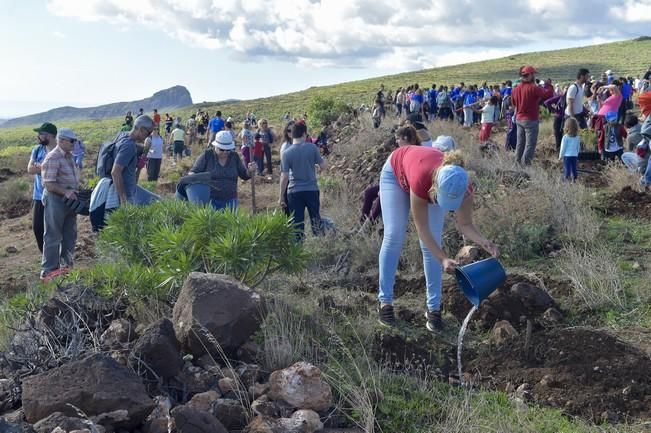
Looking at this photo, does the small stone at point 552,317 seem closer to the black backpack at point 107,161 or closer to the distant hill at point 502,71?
the black backpack at point 107,161

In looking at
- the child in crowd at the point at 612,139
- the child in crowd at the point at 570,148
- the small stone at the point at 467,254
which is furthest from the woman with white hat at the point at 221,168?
the child in crowd at the point at 612,139

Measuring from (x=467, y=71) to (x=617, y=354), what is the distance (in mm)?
68502

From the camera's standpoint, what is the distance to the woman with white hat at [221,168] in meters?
7.25

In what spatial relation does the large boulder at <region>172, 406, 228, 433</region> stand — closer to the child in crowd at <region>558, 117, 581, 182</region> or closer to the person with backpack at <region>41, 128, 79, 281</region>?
the person with backpack at <region>41, 128, 79, 281</region>

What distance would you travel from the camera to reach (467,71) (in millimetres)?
70375

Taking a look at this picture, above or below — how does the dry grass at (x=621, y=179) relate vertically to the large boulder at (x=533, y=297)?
above

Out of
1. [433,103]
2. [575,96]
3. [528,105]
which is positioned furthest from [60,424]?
[433,103]

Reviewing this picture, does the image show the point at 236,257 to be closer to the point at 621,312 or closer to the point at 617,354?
the point at 617,354

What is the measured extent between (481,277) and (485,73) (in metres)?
64.4

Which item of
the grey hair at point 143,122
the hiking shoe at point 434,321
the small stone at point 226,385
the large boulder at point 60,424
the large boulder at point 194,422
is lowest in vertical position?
the hiking shoe at point 434,321

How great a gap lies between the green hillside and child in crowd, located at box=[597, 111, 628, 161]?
3425cm

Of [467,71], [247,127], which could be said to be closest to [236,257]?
[247,127]

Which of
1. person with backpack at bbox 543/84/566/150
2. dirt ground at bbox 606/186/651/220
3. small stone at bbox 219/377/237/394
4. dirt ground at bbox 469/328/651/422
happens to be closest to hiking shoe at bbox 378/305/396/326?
dirt ground at bbox 469/328/651/422

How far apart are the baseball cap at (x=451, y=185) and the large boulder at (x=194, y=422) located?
6.05 ft
